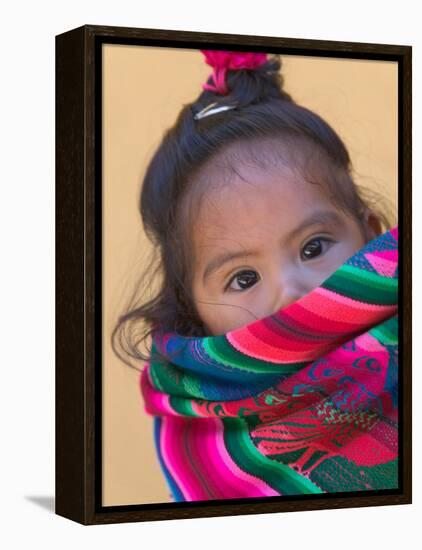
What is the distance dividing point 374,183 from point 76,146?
107 cm

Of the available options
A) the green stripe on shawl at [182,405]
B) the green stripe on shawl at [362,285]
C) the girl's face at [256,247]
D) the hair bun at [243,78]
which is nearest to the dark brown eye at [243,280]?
the girl's face at [256,247]

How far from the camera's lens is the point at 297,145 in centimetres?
536

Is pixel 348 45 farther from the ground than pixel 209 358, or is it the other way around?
pixel 348 45

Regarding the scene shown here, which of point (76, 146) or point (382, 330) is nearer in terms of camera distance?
point (76, 146)

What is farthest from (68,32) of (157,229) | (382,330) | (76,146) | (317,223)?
(382,330)

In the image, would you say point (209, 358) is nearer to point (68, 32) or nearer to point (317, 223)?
point (317, 223)

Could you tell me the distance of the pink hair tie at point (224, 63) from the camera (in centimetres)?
529

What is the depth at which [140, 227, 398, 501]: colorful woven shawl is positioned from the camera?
527 cm

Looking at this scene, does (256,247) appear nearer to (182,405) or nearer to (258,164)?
(258,164)

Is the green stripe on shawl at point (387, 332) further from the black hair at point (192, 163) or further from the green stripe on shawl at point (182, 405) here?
the green stripe on shawl at point (182, 405)

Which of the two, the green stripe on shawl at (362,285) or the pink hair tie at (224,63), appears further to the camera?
the green stripe on shawl at (362,285)

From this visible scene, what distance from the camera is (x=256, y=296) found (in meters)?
5.29

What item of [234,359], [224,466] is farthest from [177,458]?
[234,359]

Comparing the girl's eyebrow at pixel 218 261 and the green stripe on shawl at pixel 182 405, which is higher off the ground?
the girl's eyebrow at pixel 218 261
